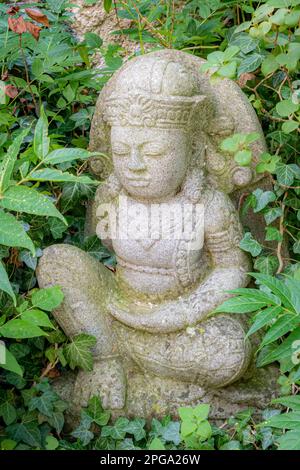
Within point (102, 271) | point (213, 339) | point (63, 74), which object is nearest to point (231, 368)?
point (213, 339)

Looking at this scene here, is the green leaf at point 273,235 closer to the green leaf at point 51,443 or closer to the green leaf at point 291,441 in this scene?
the green leaf at point 291,441

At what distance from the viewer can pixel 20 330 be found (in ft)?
7.50

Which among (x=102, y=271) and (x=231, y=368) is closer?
(x=231, y=368)

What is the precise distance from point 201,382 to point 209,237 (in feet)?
1.85

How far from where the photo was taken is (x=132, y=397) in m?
2.78

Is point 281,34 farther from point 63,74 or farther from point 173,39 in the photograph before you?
point 63,74

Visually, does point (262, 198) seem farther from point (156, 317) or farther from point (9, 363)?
point (9, 363)

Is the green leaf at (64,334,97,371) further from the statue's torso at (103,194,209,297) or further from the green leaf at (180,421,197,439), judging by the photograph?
the green leaf at (180,421,197,439)

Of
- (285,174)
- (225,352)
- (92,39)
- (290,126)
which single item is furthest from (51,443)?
(92,39)

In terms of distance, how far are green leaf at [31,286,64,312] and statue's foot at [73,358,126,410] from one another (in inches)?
16.4

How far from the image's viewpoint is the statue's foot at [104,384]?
2.75 metres

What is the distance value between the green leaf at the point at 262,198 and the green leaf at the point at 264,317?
0.68 metres

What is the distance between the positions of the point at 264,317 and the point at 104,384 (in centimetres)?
91

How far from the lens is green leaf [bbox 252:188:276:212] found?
2.74 metres
